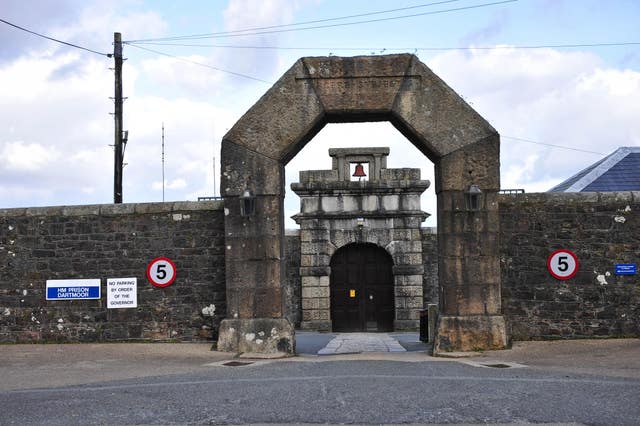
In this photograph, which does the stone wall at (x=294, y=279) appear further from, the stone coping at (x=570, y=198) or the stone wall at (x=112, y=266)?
the stone coping at (x=570, y=198)

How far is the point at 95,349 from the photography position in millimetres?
12344

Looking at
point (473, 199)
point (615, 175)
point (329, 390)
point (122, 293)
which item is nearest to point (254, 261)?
point (122, 293)

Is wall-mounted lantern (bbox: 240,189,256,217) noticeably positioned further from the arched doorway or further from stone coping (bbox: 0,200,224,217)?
the arched doorway

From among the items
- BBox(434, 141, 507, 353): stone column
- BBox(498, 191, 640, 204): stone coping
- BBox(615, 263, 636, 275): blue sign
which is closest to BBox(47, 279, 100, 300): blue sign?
BBox(434, 141, 507, 353): stone column

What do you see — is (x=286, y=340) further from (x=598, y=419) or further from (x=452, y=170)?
(x=598, y=419)

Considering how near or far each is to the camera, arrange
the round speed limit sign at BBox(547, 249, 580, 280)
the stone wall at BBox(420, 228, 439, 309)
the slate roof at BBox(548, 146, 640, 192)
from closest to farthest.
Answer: the round speed limit sign at BBox(547, 249, 580, 280) → the slate roof at BBox(548, 146, 640, 192) → the stone wall at BBox(420, 228, 439, 309)

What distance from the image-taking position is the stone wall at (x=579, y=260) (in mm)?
12492

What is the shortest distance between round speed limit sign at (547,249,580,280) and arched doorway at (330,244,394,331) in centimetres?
1013

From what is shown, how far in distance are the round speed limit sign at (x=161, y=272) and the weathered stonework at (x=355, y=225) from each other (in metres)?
9.50

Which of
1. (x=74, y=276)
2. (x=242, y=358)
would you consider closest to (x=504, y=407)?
(x=242, y=358)

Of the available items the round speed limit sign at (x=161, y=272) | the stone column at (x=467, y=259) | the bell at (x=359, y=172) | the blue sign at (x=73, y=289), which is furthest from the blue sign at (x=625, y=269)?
the bell at (x=359, y=172)

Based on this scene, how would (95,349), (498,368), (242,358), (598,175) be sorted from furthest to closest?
(598,175) < (95,349) < (242,358) < (498,368)

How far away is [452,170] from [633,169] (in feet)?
40.8

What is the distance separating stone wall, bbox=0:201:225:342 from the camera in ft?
42.3
